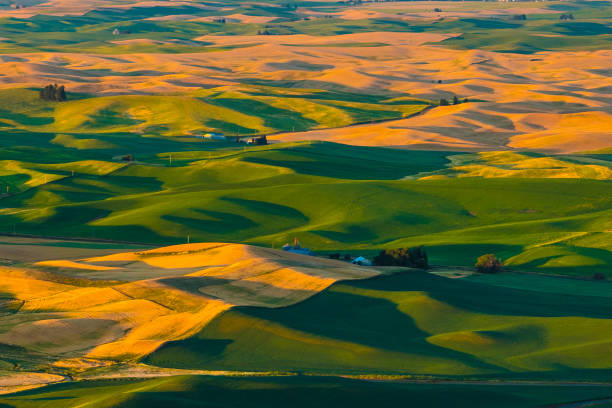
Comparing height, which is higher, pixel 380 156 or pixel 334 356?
pixel 334 356

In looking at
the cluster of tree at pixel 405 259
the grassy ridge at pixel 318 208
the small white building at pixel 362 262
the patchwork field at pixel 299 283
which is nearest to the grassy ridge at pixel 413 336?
the patchwork field at pixel 299 283

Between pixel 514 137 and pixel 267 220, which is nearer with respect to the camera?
pixel 267 220

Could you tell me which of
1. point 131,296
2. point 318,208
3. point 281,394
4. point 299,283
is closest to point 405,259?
point 299,283

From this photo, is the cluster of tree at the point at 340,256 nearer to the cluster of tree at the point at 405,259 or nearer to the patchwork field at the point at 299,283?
the patchwork field at the point at 299,283

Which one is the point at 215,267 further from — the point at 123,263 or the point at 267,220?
the point at 267,220

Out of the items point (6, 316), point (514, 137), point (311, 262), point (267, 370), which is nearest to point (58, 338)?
point (6, 316)
